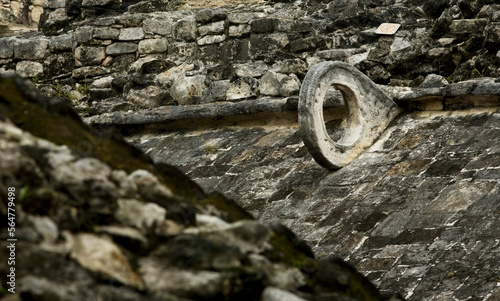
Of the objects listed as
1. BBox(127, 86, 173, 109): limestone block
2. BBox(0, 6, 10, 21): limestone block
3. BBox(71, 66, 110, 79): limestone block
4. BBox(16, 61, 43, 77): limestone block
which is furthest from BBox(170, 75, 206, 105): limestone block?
BBox(0, 6, 10, 21): limestone block

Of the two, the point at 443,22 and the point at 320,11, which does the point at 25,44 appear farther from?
the point at 443,22

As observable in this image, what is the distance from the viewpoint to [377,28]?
9961 mm

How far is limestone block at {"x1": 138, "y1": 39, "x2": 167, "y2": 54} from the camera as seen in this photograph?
11.3m

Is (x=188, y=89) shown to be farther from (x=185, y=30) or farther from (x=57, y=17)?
(x=57, y=17)

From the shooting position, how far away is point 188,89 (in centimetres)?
1049

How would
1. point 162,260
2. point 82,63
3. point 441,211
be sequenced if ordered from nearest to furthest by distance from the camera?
point 162,260, point 441,211, point 82,63

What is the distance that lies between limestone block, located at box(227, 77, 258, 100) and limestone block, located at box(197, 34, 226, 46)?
37.3 inches

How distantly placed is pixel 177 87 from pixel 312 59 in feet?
4.58

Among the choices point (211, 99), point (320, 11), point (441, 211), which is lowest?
point (441, 211)

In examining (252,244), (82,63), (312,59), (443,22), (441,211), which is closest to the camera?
(252,244)

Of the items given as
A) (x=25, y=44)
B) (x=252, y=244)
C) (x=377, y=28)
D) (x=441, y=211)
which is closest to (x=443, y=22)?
(x=377, y=28)

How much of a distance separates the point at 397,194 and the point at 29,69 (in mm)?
5759

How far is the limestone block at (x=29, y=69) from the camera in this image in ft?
38.6

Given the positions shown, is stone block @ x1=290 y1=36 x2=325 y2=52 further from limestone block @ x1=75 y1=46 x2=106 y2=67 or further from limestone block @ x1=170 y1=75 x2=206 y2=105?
limestone block @ x1=75 y1=46 x2=106 y2=67
